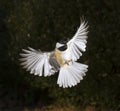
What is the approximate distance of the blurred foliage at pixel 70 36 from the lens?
20.6ft

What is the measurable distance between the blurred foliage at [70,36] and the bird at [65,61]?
2061mm

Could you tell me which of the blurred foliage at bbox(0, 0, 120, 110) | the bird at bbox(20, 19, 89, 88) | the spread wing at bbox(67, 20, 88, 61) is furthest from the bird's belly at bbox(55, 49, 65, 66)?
the blurred foliage at bbox(0, 0, 120, 110)

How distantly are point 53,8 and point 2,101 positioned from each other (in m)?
2.21

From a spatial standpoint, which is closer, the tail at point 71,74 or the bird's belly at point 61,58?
the tail at point 71,74

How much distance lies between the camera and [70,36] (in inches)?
249

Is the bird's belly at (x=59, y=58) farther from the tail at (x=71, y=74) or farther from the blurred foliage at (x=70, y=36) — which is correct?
the blurred foliage at (x=70, y=36)

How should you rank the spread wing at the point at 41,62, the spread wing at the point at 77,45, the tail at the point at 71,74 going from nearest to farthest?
the tail at the point at 71,74
the spread wing at the point at 77,45
the spread wing at the point at 41,62

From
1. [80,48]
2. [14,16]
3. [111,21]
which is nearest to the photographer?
[80,48]

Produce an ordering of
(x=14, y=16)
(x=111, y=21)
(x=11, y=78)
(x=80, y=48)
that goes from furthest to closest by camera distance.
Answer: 1. (x=11, y=78)
2. (x=14, y=16)
3. (x=111, y=21)
4. (x=80, y=48)

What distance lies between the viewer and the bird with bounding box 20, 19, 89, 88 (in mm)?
3963

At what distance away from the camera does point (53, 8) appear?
654 centimetres

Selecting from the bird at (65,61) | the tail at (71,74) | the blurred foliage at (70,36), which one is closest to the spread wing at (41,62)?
the bird at (65,61)

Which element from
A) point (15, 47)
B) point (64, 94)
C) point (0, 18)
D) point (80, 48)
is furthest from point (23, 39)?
point (80, 48)

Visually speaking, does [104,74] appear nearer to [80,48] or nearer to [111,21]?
[111,21]
